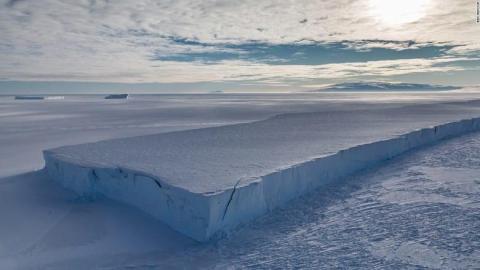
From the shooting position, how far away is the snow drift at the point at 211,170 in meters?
3.54

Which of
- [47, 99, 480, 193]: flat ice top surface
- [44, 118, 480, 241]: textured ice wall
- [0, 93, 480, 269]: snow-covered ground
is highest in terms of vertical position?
[47, 99, 480, 193]: flat ice top surface

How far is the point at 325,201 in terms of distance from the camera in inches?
169

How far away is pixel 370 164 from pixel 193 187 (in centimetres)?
350

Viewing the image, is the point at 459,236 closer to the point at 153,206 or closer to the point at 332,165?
the point at 332,165

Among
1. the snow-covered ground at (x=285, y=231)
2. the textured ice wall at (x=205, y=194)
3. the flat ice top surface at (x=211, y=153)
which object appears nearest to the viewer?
the snow-covered ground at (x=285, y=231)

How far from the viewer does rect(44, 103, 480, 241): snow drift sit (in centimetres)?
354

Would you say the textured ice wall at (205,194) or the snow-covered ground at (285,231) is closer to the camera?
the snow-covered ground at (285,231)

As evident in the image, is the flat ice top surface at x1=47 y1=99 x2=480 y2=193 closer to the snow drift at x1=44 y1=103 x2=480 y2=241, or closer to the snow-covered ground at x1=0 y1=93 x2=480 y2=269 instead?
the snow drift at x1=44 y1=103 x2=480 y2=241

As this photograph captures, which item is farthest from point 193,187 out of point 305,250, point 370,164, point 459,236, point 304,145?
point 370,164

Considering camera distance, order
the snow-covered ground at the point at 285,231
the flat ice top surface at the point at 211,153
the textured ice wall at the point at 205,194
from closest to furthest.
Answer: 1. the snow-covered ground at the point at 285,231
2. the textured ice wall at the point at 205,194
3. the flat ice top surface at the point at 211,153

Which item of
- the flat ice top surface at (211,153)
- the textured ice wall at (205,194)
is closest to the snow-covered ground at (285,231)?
the textured ice wall at (205,194)

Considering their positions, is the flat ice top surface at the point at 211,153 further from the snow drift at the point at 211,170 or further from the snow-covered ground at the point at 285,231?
the snow-covered ground at the point at 285,231

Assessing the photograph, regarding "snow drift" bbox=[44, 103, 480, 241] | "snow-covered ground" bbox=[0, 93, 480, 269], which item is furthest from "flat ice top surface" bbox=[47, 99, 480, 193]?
"snow-covered ground" bbox=[0, 93, 480, 269]

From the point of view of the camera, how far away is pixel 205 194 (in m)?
3.33
